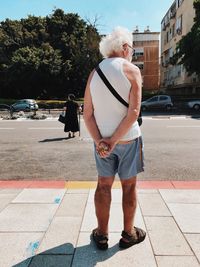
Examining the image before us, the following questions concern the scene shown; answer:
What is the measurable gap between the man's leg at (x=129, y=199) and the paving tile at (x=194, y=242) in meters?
0.61

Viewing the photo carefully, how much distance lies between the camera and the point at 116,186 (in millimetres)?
5383

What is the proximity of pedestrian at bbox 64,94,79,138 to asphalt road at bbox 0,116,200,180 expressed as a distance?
38cm

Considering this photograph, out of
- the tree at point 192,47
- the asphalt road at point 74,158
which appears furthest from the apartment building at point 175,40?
the asphalt road at point 74,158

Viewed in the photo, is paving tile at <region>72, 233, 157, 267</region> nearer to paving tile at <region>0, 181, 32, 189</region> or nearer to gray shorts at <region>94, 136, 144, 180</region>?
gray shorts at <region>94, 136, 144, 180</region>

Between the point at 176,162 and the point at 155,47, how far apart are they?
50.5 meters

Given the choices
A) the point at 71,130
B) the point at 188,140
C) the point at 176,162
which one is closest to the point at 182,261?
the point at 176,162

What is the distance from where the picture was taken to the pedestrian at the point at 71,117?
11.8 m

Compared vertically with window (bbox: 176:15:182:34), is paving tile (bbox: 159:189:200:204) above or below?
below

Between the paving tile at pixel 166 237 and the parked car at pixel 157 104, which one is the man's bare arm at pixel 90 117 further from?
the parked car at pixel 157 104

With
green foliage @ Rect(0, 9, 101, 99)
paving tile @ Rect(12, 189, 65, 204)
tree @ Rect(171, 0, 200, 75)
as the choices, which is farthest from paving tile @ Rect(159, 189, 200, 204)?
green foliage @ Rect(0, 9, 101, 99)

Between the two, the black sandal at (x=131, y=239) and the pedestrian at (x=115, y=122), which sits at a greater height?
the pedestrian at (x=115, y=122)

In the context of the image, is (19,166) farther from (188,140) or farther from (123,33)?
(188,140)

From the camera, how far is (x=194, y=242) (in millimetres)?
3312

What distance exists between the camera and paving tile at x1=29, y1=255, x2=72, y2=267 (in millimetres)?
2941
